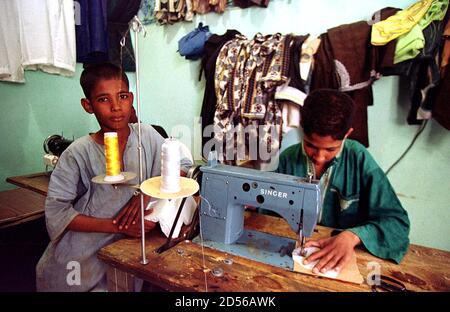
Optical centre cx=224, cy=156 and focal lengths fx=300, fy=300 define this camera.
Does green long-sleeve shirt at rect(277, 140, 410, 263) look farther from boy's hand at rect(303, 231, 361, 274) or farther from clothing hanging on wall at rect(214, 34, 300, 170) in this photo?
clothing hanging on wall at rect(214, 34, 300, 170)

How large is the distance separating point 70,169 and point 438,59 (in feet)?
5.42

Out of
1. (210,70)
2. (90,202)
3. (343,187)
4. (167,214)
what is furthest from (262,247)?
(210,70)

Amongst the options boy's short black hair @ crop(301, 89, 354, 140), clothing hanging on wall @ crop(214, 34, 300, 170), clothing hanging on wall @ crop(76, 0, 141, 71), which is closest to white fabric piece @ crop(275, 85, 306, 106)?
clothing hanging on wall @ crop(214, 34, 300, 170)

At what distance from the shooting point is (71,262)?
36.8 inches

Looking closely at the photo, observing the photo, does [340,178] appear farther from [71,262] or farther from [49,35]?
[49,35]

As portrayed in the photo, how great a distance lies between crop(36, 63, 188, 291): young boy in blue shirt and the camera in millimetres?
881

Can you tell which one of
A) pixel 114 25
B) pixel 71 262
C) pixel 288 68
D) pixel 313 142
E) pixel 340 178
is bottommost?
pixel 71 262

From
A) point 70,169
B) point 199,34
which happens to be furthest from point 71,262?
point 199,34

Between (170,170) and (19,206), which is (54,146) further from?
(170,170)

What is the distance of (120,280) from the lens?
0.81 meters

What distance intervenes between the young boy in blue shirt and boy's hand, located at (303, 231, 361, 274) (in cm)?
49

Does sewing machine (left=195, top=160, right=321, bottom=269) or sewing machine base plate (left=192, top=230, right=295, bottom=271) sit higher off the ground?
sewing machine (left=195, top=160, right=321, bottom=269)

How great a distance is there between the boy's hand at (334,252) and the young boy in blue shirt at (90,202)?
488 millimetres

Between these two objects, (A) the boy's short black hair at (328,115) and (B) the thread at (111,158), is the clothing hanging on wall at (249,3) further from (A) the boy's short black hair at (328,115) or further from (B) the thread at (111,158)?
(B) the thread at (111,158)
